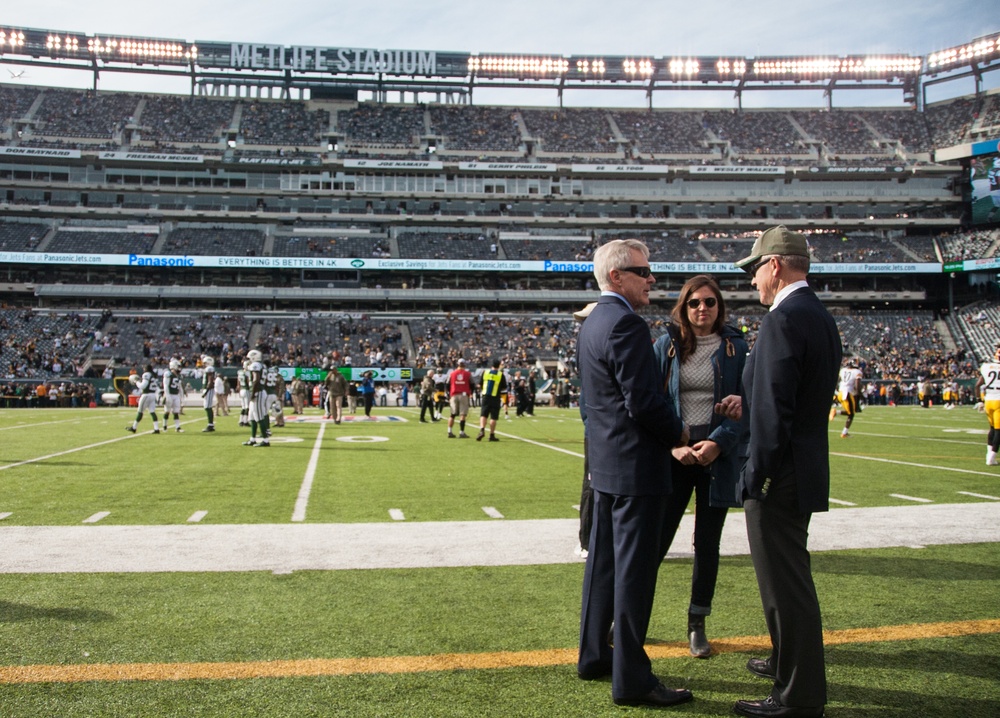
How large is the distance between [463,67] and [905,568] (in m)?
66.0

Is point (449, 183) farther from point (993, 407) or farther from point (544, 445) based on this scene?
point (993, 407)

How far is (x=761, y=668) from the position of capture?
370 centimetres

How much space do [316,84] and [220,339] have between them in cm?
2842

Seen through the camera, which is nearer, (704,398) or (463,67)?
(704,398)

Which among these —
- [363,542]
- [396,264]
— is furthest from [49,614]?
[396,264]

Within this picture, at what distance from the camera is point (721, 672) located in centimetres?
373

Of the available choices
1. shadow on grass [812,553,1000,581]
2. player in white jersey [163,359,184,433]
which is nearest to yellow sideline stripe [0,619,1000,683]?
shadow on grass [812,553,1000,581]

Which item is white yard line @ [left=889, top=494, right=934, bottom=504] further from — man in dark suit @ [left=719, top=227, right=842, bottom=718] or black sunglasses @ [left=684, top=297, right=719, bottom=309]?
man in dark suit @ [left=719, top=227, right=842, bottom=718]

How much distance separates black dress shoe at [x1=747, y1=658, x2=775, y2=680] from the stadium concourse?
7.04ft

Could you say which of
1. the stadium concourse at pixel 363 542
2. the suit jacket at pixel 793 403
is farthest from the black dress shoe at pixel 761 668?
the stadium concourse at pixel 363 542

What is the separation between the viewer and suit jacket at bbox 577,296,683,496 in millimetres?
3424

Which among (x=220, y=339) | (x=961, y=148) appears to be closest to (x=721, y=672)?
(x=220, y=339)

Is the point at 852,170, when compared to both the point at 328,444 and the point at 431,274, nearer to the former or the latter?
the point at 431,274

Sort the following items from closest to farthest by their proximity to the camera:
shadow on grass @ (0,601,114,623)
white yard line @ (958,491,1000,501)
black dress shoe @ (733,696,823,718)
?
1. black dress shoe @ (733,696,823,718)
2. shadow on grass @ (0,601,114,623)
3. white yard line @ (958,491,1000,501)
